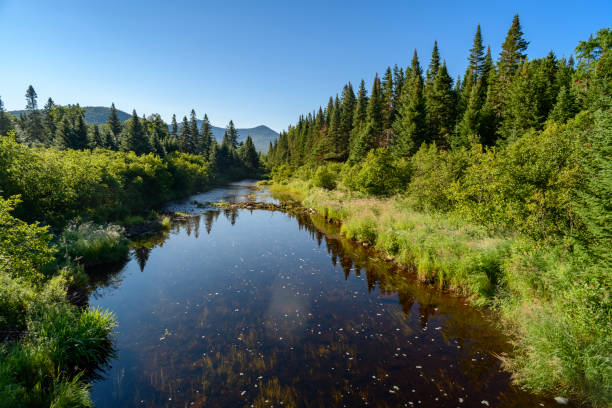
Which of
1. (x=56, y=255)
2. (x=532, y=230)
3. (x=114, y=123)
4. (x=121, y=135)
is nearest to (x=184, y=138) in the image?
(x=114, y=123)

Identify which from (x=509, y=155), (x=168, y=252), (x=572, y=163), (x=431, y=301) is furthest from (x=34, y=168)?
(x=572, y=163)

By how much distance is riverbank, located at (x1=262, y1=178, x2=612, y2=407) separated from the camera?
20.1 feet

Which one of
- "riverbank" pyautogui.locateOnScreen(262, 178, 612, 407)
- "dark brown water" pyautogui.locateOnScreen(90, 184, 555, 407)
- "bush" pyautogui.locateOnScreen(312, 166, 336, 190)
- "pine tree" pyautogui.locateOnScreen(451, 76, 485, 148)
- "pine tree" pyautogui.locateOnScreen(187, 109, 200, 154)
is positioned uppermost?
"pine tree" pyautogui.locateOnScreen(187, 109, 200, 154)

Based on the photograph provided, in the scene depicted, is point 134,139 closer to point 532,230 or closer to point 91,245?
point 91,245

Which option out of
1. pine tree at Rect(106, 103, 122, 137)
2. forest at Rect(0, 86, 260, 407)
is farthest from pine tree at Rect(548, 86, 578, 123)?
pine tree at Rect(106, 103, 122, 137)

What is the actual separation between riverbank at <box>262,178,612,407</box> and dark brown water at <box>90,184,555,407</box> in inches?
25.1

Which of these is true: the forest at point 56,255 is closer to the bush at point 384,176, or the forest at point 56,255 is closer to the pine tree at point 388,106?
the bush at point 384,176

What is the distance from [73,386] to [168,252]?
42.9 feet

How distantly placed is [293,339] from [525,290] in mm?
8572

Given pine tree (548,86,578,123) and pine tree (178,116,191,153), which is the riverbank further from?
pine tree (178,116,191,153)

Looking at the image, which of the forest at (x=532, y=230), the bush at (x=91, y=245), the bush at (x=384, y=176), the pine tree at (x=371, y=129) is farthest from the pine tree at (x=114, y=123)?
the bush at (x=384, y=176)

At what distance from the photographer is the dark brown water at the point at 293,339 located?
6746mm

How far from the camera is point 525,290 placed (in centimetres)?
912

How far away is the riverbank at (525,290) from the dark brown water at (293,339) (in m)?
0.64
